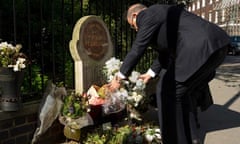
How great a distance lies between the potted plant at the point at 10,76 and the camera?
135 inches

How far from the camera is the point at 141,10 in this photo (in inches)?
125

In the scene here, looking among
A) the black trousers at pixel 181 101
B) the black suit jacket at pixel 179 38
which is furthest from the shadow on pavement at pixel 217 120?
the black suit jacket at pixel 179 38

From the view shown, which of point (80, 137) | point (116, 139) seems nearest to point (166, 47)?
point (116, 139)

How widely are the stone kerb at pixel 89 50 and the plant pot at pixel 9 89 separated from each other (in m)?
0.86

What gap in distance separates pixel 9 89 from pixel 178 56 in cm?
165

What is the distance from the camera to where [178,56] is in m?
3.08

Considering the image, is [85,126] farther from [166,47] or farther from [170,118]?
[166,47]

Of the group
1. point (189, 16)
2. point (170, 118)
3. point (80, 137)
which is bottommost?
point (80, 137)

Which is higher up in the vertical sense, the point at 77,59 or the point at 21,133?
the point at 77,59

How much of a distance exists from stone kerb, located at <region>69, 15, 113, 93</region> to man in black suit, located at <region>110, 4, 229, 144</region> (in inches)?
42.5

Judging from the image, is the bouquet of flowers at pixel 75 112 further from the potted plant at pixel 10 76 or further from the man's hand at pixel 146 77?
the man's hand at pixel 146 77

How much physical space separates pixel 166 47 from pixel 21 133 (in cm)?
177

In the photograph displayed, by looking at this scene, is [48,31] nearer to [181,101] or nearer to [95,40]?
[95,40]

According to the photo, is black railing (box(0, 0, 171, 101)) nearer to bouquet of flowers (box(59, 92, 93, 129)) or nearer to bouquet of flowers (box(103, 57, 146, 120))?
bouquet of flowers (box(103, 57, 146, 120))
